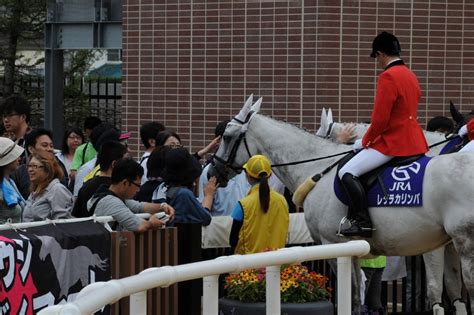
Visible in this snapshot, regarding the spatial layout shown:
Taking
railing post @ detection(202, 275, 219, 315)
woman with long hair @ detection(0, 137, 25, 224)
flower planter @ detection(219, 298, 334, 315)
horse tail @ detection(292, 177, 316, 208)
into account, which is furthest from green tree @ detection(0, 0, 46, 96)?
railing post @ detection(202, 275, 219, 315)

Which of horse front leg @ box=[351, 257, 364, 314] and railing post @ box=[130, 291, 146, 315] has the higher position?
railing post @ box=[130, 291, 146, 315]

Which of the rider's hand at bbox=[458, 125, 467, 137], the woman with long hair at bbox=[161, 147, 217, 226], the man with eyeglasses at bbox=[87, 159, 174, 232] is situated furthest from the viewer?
the rider's hand at bbox=[458, 125, 467, 137]

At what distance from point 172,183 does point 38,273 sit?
2856mm

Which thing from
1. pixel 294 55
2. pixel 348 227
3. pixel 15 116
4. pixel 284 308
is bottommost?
pixel 284 308

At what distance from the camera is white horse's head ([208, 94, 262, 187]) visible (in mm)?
12391

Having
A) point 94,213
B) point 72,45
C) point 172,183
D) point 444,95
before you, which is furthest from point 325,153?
point 72,45

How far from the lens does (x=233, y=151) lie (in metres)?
12.5

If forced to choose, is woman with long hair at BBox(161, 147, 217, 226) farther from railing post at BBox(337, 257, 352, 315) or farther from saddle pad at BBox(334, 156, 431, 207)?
railing post at BBox(337, 257, 352, 315)

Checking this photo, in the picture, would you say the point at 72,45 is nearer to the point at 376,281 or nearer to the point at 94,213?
the point at 376,281

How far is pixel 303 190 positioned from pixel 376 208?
3.17 ft

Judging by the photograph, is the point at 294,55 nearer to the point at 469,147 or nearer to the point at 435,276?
the point at 435,276

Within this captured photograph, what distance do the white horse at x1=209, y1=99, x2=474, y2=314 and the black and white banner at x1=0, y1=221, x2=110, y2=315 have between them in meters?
3.14

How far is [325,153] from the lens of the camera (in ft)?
39.1

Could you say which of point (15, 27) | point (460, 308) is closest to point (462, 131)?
point (460, 308)
